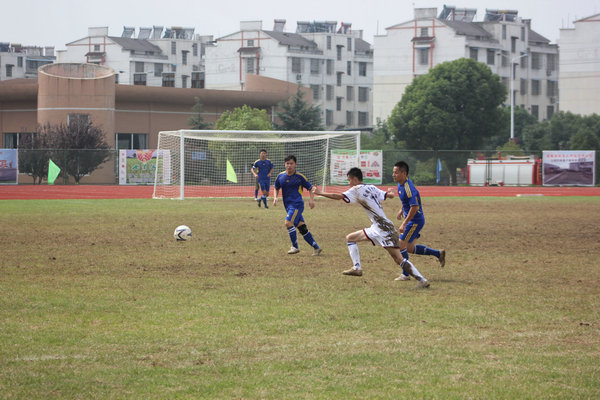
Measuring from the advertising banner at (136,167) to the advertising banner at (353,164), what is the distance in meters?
12.3

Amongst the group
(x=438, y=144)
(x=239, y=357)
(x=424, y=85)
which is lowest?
(x=239, y=357)

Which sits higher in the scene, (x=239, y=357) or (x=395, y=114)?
(x=395, y=114)

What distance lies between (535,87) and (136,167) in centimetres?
6662

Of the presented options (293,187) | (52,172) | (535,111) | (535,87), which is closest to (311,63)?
(535,87)

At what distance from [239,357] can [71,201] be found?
90.3 ft

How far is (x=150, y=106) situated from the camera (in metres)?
64.1

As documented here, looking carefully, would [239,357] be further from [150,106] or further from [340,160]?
[150,106]

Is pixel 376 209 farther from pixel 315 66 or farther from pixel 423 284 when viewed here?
pixel 315 66

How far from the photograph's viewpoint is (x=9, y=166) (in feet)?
161

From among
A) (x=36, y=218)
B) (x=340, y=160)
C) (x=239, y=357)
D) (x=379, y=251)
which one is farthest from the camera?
(x=340, y=160)

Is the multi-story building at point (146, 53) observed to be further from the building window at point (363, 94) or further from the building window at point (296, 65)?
the building window at point (363, 94)

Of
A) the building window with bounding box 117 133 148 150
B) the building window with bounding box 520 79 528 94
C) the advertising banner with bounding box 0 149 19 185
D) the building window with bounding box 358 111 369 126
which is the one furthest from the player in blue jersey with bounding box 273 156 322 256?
the building window with bounding box 358 111 369 126

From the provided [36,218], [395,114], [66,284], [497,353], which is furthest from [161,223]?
[395,114]

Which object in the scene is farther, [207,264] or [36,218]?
[36,218]
